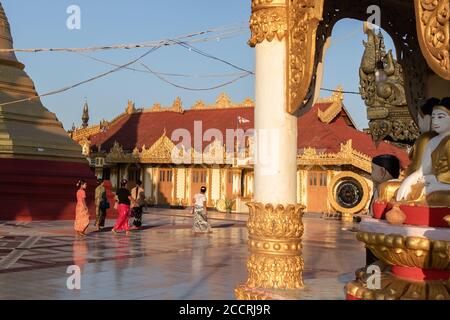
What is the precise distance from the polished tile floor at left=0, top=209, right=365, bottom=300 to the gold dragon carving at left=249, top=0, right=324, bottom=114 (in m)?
2.16

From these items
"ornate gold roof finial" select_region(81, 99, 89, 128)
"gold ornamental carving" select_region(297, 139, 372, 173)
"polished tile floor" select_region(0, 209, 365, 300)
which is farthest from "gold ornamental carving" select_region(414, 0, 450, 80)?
"ornate gold roof finial" select_region(81, 99, 89, 128)

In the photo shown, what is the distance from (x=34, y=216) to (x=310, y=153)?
1299 centimetres

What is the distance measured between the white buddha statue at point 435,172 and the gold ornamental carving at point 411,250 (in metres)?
0.49

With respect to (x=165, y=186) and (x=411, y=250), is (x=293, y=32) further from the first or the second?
(x=165, y=186)

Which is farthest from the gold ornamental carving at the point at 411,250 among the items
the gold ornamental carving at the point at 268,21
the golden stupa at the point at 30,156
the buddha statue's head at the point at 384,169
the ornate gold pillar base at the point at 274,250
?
the golden stupa at the point at 30,156

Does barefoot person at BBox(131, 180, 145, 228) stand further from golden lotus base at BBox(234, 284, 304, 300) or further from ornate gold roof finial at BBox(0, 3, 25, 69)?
golden lotus base at BBox(234, 284, 304, 300)

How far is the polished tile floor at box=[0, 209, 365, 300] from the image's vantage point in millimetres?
7133

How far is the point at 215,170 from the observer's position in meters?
30.8

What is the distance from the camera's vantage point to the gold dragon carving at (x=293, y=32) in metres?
6.04

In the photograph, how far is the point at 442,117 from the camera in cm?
543

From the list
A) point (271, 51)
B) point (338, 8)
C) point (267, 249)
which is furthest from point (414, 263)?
point (338, 8)

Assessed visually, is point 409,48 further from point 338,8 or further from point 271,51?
point 271,51

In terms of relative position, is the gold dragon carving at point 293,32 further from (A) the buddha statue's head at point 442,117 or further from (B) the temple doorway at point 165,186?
(B) the temple doorway at point 165,186

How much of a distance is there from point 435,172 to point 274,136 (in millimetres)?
A: 1680
